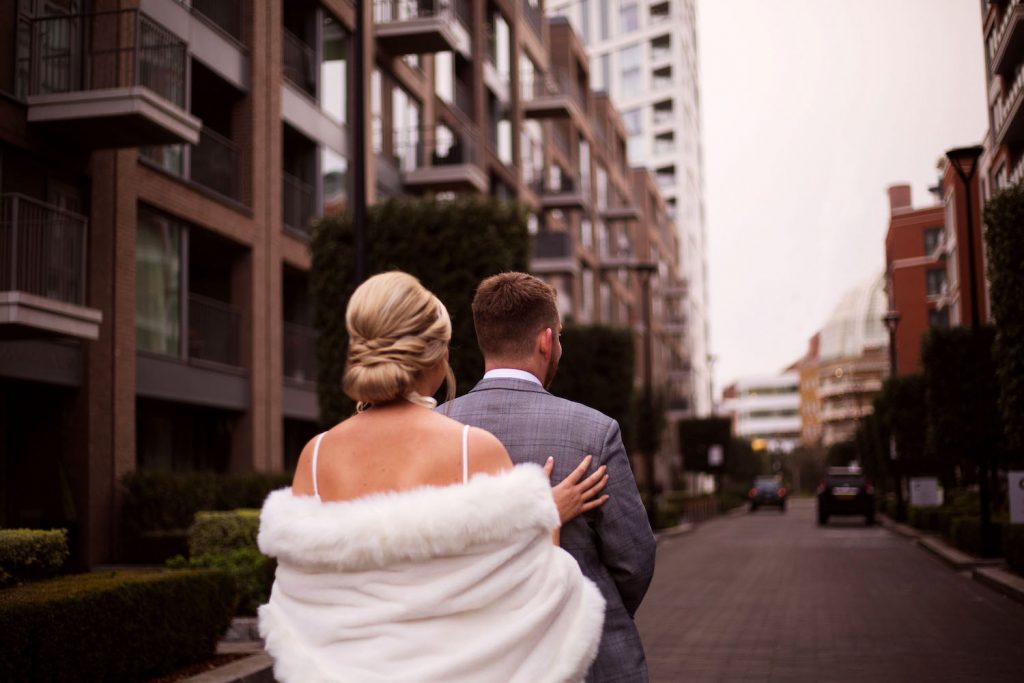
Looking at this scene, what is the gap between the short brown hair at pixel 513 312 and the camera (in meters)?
3.48

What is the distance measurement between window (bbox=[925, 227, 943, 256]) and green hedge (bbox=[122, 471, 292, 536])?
58850mm

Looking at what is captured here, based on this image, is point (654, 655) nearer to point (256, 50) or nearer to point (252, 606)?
point (252, 606)

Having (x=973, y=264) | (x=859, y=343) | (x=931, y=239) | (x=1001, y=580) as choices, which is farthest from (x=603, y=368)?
(x=859, y=343)

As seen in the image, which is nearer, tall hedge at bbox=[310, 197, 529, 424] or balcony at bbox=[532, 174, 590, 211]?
tall hedge at bbox=[310, 197, 529, 424]

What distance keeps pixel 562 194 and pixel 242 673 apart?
138 feet

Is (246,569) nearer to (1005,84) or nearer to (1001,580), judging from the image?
(1001,580)

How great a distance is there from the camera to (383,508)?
8.98 feet

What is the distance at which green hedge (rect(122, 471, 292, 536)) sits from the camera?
19406 mm

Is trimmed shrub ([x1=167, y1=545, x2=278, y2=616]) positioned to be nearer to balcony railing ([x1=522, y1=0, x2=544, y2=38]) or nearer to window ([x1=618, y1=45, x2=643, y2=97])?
balcony railing ([x1=522, y1=0, x2=544, y2=38])

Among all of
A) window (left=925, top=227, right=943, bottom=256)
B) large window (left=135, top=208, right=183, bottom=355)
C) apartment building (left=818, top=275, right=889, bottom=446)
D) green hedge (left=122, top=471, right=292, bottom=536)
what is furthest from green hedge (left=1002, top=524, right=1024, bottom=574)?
apartment building (left=818, top=275, right=889, bottom=446)

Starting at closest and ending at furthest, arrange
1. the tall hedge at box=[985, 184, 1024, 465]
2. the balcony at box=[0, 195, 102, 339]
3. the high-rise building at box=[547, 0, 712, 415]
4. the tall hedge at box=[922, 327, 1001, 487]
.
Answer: the balcony at box=[0, 195, 102, 339]
the tall hedge at box=[985, 184, 1024, 465]
the tall hedge at box=[922, 327, 1001, 487]
the high-rise building at box=[547, 0, 712, 415]

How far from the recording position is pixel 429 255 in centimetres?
1797

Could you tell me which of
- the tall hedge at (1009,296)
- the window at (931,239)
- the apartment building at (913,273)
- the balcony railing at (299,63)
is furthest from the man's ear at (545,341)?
the window at (931,239)

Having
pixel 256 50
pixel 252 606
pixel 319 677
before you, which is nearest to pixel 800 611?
pixel 252 606
